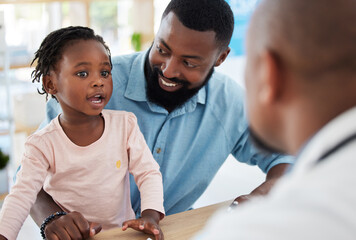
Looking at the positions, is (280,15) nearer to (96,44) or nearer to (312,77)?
(312,77)

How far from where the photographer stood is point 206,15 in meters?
1.49

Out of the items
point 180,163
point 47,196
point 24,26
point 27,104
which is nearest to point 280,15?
point 47,196

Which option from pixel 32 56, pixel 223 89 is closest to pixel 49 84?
pixel 223 89

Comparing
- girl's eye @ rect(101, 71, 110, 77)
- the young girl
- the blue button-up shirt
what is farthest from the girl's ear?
the blue button-up shirt

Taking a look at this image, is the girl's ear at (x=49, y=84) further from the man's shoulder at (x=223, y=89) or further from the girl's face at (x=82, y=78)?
the man's shoulder at (x=223, y=89)

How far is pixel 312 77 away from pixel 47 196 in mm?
961

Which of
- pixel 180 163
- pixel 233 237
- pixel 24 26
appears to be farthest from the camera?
pixel 24 26

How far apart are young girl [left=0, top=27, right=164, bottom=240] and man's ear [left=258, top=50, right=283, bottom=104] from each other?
2.21 feet

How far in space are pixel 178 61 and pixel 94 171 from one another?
1.61ft

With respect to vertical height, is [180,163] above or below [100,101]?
below

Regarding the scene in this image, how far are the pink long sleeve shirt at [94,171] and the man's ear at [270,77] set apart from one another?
70cm

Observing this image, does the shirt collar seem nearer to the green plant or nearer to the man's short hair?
the man's short hair

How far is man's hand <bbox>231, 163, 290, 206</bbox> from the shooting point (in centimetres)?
130

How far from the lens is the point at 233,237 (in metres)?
0.48
